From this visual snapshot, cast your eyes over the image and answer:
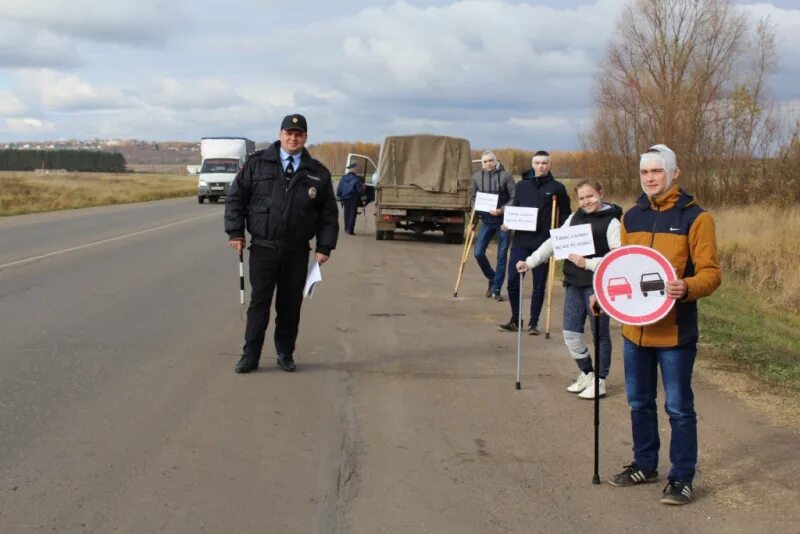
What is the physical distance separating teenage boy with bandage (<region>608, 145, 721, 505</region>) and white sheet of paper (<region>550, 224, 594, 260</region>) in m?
2.03

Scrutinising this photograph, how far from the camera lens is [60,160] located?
134625mm

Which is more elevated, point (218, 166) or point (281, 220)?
point (218, 166)

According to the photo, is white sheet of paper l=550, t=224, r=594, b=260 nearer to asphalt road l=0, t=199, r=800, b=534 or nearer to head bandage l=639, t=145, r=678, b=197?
asphalt road l=0, t=199, r=800, b=534

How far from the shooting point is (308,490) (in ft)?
16.0

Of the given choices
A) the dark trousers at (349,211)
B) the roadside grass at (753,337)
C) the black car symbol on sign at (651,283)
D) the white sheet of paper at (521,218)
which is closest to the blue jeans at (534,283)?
the white sheet of paper at (521,218)

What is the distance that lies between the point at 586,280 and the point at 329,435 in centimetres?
250

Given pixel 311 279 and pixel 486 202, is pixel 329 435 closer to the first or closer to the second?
pixel 311 279

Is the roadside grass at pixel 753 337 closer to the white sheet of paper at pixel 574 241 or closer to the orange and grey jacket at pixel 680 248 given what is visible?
the white sheet of paper at pixel 574 241

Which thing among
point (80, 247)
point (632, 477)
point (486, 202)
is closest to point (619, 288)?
point (632, 477)

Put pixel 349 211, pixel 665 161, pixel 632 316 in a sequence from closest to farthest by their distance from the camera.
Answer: pixel 665 161
pixel 632 316
pixel 349 211

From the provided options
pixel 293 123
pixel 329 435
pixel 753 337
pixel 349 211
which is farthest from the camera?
pixel 349 211

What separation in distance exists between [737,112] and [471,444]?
28646 millimetres

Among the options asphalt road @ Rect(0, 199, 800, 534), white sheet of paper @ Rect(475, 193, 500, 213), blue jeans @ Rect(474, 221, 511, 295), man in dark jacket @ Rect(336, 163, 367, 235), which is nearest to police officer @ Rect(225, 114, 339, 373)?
asphalt road @ Rect(0, 199, 800, 534)

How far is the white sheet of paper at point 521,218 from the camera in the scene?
32.1 feet
